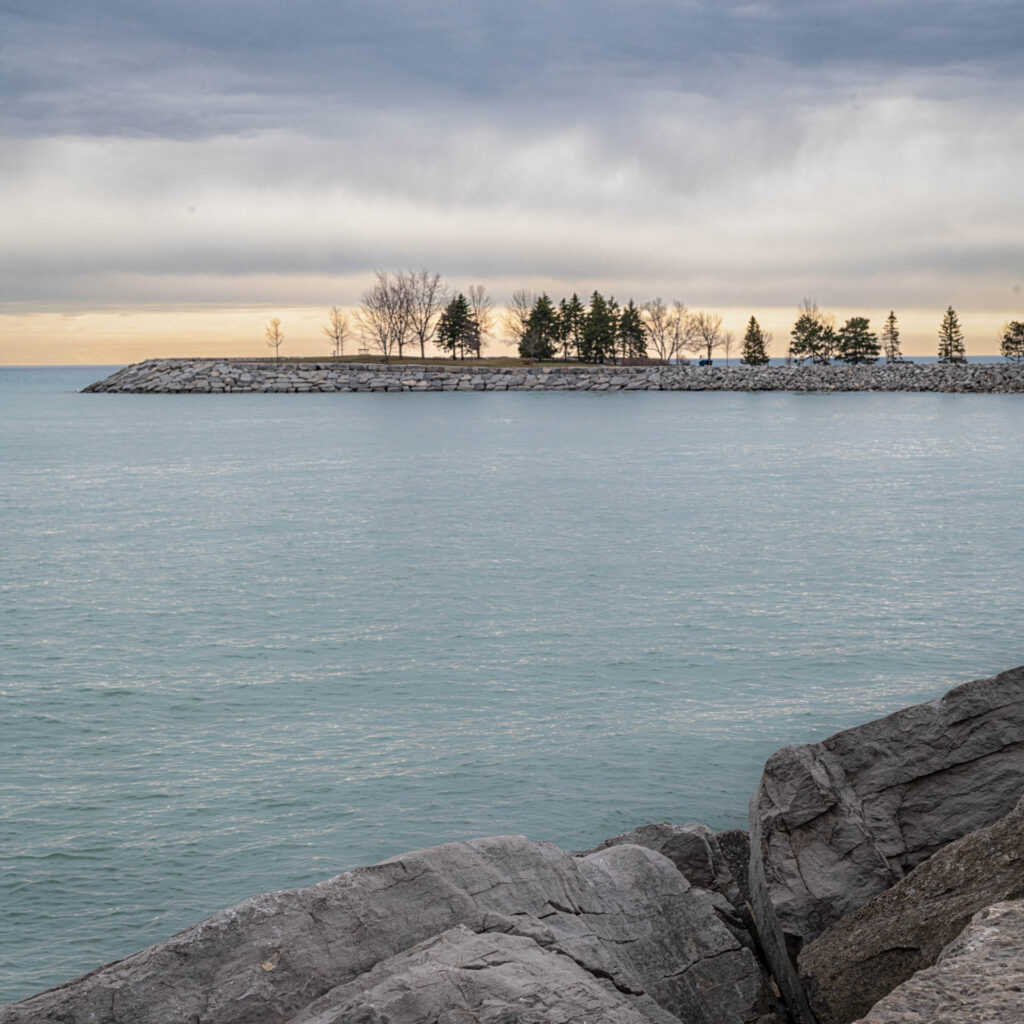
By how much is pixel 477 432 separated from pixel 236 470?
966 inches

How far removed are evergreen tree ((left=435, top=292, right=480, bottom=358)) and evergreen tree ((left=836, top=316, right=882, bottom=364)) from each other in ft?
176

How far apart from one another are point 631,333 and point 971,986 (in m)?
152

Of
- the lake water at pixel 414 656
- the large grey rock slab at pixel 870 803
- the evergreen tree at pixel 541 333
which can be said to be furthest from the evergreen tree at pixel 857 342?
the large grey rock slab at pixel 870 803

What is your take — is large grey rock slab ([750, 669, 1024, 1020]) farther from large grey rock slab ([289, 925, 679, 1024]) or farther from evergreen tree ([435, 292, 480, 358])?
evergreen tree ([435, 292, 480, 358])

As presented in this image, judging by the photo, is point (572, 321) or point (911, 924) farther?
point (572, 321)

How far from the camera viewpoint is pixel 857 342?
15288 centimetres

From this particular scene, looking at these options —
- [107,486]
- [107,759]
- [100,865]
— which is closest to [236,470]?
[107,486]

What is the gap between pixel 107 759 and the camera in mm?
12344

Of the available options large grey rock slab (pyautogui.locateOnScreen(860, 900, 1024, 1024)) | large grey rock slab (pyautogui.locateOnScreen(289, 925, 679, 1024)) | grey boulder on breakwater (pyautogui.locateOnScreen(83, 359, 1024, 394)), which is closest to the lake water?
large grey rock slab (pyautogui.locateOnScreen(289, 925, 679, 1024))

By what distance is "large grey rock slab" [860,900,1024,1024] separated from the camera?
12.8ft

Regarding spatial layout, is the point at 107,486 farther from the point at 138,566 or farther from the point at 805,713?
the point at 805,713

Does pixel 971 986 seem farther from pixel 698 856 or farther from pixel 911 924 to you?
pixel 698 856

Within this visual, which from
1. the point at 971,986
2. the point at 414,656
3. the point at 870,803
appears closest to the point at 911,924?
the point at 971,986

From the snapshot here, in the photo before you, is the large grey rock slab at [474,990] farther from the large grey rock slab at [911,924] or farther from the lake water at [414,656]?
the lake water at [414,656]
